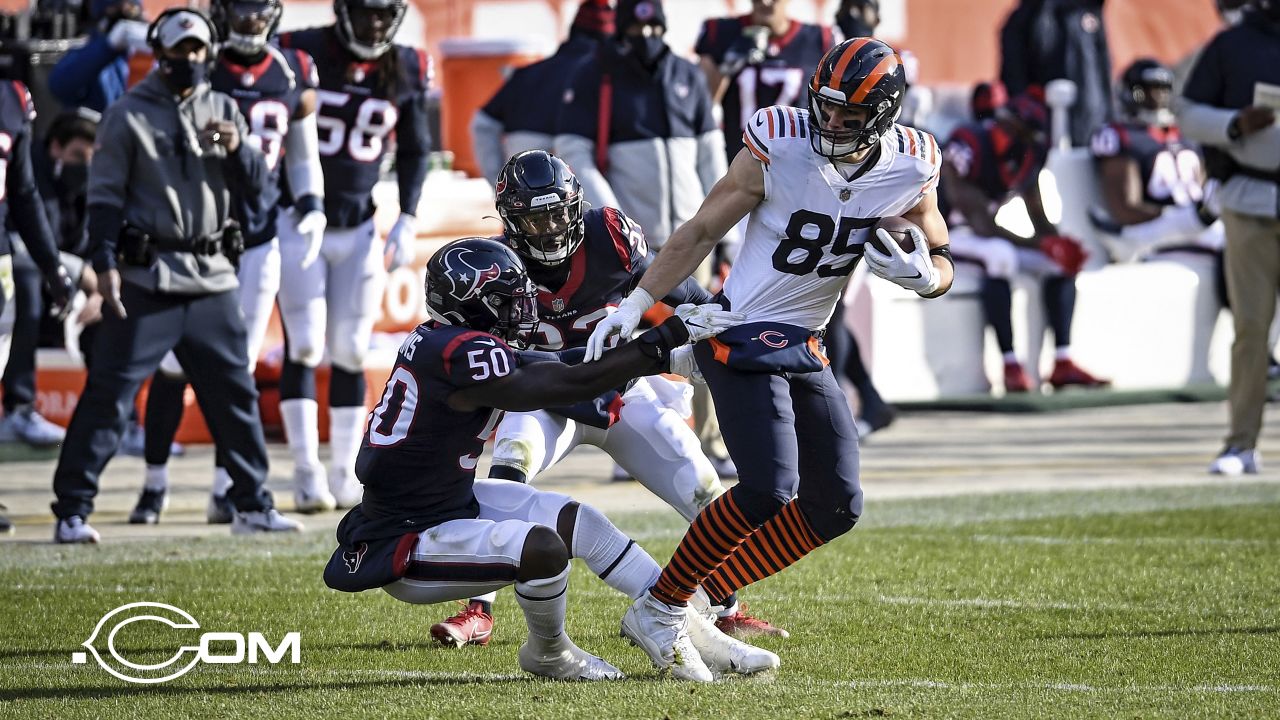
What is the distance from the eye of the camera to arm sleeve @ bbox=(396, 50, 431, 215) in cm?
870

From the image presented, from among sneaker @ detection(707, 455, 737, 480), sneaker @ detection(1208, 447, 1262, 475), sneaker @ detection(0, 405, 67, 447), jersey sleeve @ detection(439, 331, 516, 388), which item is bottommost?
sneaker @ detection(0, 405, 67, 447)

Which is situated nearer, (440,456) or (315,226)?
(440,456)

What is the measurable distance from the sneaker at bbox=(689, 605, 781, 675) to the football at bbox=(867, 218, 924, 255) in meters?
1.06

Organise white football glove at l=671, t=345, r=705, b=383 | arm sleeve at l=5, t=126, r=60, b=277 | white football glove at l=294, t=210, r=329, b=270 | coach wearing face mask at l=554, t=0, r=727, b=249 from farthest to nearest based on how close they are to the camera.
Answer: coach wearing face mask at l=554, t=0, r=727, b=249 < white football glove at l=294, t=210, r=329, b=270 < arm sleeve at l=5, t=126, r=60, b=277 < white football glove at l=671, t=345, r=705, b=383

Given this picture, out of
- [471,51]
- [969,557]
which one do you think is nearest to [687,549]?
[969,557]

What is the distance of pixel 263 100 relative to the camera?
26.5ft

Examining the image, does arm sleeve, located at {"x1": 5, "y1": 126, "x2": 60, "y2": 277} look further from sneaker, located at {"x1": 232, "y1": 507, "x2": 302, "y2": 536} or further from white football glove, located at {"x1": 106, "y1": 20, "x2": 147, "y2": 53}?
white football glove, located at {"x1": 106, "y1": 20, "x2": 147, "y2": 53}

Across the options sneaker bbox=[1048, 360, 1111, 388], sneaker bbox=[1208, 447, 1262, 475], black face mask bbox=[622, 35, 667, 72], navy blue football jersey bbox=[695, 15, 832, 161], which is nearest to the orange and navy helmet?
black face mask bbox=[622, 35, 667, 72]

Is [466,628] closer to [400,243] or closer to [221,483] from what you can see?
[221,483]

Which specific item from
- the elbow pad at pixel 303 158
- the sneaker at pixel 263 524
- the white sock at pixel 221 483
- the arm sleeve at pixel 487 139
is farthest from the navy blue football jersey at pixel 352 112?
the sneaker at pixel 263 524

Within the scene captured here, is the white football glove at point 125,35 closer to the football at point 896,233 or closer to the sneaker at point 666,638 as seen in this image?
the football at point 896,233

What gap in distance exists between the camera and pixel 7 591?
6.43 meters

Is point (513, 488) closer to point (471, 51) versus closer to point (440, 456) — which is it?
point (440, 456)

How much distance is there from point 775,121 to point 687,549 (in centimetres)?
115
